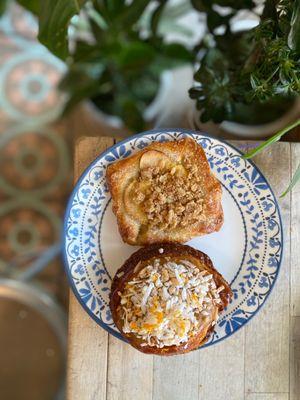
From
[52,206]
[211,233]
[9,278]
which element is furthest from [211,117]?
[9,278]

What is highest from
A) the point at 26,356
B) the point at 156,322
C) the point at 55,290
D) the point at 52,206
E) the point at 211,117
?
the point at 211,117

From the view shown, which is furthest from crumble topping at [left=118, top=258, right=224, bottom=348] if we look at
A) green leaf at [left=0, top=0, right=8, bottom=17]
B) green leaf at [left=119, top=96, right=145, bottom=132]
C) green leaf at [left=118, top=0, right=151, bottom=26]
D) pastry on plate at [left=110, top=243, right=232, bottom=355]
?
green leaf at [left=0, top=0, right=8, bottom=17]

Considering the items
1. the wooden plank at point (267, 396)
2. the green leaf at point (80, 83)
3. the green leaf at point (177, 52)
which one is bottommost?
the wooden plank at point (267, 396)

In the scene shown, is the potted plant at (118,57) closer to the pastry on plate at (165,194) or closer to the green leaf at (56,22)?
the green leaf at (56,22)

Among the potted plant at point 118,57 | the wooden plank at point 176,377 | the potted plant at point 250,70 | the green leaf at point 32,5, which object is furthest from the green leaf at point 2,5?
the wooden plank at point 176,377

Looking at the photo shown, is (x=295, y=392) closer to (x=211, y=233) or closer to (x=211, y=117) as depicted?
(x=211, y=233)

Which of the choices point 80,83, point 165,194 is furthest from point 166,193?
point 80,83

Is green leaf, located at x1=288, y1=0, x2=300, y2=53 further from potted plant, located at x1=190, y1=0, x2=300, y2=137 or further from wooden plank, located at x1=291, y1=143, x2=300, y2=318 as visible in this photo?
wooden plank, located at x1=291, y1=143, x2=300, y2=318
